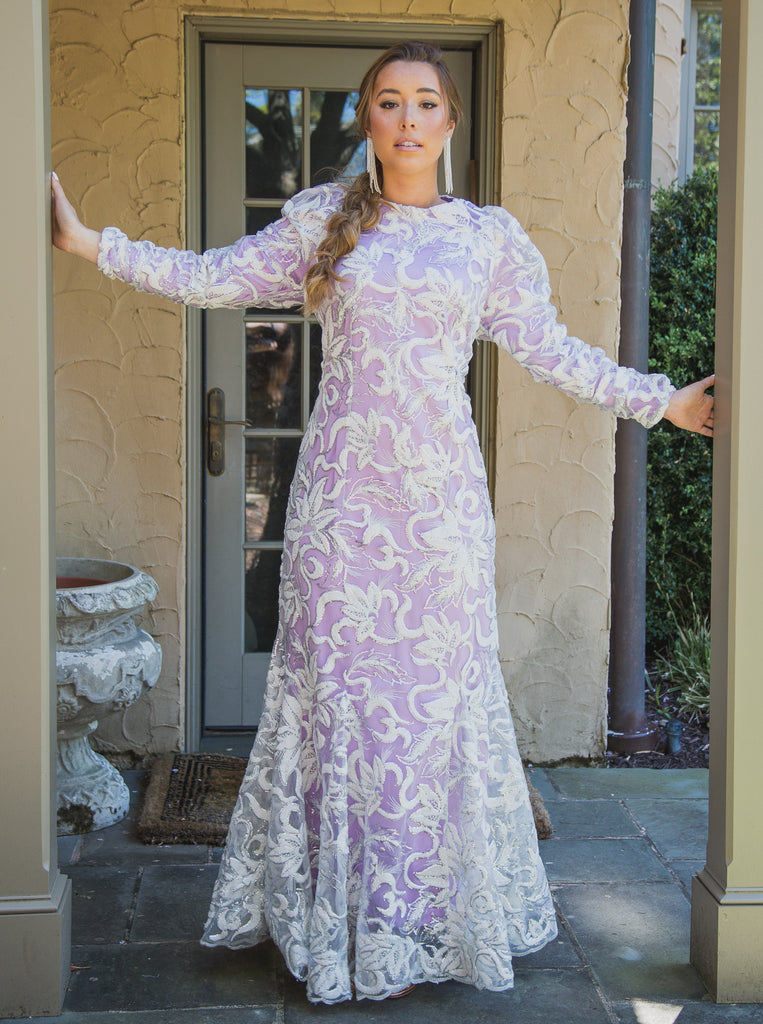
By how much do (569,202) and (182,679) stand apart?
7.28 ft

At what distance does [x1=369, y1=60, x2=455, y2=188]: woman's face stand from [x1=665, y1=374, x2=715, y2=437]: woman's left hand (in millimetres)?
779

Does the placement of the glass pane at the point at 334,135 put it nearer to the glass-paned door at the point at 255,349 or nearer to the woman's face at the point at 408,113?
the glass-paned door at the point at 255,349

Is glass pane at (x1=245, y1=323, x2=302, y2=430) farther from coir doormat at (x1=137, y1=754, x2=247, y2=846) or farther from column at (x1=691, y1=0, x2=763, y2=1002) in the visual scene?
column at (x1=691, y1=0, x2=763, y2=1002)

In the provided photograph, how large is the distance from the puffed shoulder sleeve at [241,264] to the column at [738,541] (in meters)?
0.90

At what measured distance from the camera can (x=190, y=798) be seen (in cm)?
362

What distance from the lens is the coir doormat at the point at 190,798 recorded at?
338cm

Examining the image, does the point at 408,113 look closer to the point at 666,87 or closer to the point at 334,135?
the point at 334,135

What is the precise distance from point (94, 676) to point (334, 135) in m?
2.16

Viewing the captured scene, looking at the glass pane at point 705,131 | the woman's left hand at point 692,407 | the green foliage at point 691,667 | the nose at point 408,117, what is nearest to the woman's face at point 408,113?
the nose at point 408,117

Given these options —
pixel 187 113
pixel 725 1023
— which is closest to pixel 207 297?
pixel 187 113

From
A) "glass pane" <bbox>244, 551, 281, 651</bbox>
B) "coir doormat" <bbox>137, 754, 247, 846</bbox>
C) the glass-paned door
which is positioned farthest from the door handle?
"coir doormat" <bbox>137, 754, 247, 846</bbox>

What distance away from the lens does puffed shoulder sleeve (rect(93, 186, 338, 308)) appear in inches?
94.7

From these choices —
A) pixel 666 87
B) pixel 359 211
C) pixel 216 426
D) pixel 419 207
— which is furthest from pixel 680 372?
pixel 359 211

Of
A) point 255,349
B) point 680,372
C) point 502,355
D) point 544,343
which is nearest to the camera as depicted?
point 544,343
